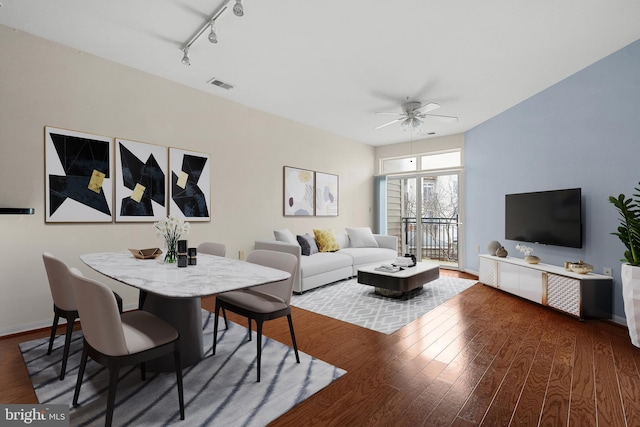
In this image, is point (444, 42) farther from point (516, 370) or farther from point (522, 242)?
point (522, 242)

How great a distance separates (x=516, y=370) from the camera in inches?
88.0

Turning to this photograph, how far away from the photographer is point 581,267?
3396 millimetres

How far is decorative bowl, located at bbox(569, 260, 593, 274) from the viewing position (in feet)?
11.0

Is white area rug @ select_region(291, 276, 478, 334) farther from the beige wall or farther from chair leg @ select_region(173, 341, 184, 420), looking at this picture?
chair leg @ select_region(173, 341, 184, 420)

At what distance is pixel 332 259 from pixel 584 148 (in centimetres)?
342

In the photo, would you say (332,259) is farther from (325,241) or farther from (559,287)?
(559,287)

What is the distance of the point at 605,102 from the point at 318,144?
4028 mm

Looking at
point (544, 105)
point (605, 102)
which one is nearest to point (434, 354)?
point (605, 102)

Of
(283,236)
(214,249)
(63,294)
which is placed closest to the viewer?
(63,294)

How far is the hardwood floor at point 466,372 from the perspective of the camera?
1.74 meters

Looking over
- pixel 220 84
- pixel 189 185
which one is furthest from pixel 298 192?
pixel 220 84

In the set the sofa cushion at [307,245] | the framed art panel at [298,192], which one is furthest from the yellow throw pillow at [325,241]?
the framed art panel at [298,192]

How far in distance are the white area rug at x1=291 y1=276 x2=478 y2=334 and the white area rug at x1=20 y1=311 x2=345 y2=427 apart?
3.39 ft

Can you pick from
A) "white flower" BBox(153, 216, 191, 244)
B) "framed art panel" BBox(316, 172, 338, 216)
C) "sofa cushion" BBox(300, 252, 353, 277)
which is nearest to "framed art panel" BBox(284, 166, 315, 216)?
"framed art panel" BBox(316, 172, 338, 216)
